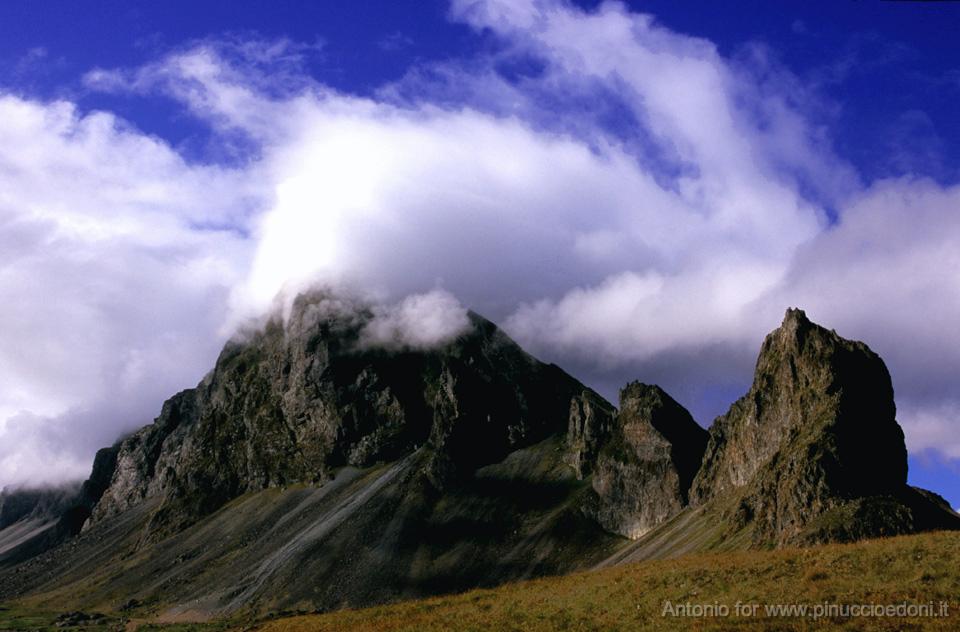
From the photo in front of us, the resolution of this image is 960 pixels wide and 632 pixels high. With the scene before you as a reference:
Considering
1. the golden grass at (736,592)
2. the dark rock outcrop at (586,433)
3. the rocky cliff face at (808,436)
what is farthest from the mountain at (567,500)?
the golden grass at (736,592)

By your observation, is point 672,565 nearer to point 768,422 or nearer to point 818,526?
point 818,526

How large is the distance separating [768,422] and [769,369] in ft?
25.8

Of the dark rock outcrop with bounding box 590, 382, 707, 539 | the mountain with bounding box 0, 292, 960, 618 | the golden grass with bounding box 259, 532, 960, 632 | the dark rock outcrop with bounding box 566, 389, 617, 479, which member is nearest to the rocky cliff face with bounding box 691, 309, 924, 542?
the mountain with bounding box 0, 292, 960, 618

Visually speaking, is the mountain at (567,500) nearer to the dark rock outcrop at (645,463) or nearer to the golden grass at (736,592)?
the dark rock outcrop at (645,463)

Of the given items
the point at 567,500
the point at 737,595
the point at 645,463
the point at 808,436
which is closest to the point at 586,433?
the point at 567,500

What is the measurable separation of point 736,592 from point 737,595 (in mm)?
513

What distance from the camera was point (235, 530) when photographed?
19038 centimetres

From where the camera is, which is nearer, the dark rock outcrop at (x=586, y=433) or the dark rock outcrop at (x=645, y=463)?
the dark rock outcrop at (x=645, y=463)

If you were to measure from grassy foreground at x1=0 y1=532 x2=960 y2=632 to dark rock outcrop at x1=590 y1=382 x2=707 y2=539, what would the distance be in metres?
86.3

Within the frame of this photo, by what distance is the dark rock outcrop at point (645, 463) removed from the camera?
453 ft

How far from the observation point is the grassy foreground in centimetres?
3650

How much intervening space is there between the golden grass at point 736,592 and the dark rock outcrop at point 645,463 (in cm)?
8736

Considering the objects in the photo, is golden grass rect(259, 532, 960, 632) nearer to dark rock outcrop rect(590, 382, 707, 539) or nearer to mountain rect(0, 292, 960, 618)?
mountain rect(0, 292, 960, 618)

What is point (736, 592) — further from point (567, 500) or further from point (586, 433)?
point (586, 433)
